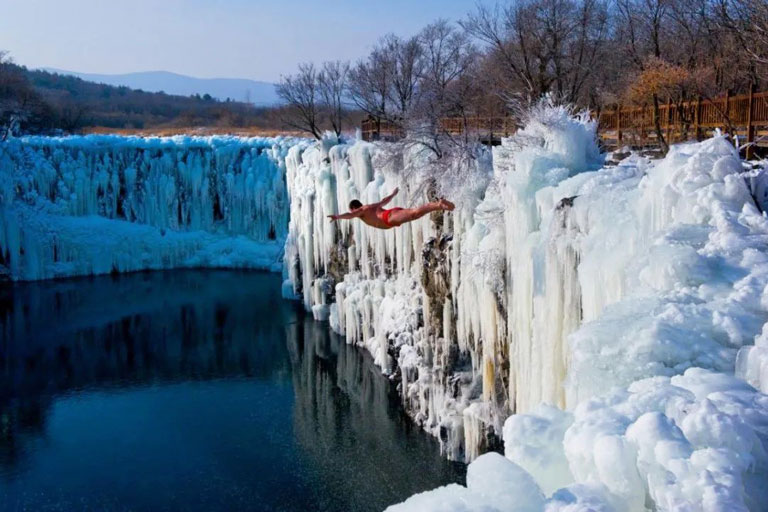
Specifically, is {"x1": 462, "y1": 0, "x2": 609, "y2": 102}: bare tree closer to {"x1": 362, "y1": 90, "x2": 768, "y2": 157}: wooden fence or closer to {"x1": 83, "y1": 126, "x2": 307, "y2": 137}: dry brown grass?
{"x1": 362, "y1": 90, "x2": 768, "y2": 157}: wooden fence

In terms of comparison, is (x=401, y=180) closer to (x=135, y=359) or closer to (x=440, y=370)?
(x=440, y=370)

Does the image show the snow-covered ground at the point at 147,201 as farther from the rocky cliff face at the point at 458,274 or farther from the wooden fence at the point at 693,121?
the wooden fence at the point at 693,121

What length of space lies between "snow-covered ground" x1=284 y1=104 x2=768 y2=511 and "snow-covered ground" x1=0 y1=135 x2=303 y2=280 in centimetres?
1297

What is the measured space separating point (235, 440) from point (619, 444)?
11007 mm

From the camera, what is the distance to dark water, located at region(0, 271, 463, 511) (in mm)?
11422

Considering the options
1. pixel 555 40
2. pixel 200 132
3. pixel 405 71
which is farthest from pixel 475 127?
pixel 200 132

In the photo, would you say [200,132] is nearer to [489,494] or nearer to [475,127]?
[475,127]

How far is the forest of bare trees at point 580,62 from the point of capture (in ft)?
48.6

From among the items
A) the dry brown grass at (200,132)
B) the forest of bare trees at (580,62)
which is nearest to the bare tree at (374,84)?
the forest of bare trees at (580,62)

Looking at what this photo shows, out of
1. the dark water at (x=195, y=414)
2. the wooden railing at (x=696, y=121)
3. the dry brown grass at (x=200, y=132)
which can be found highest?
the dry brown grass at (x=200, y=132)

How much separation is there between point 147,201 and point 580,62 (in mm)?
17626

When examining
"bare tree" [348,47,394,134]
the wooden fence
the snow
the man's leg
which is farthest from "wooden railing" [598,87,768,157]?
"bare tree" [348,47,394,134]

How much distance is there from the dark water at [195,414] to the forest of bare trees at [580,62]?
5803mm

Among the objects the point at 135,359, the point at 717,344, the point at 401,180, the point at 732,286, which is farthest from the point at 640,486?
the point at 135,359
